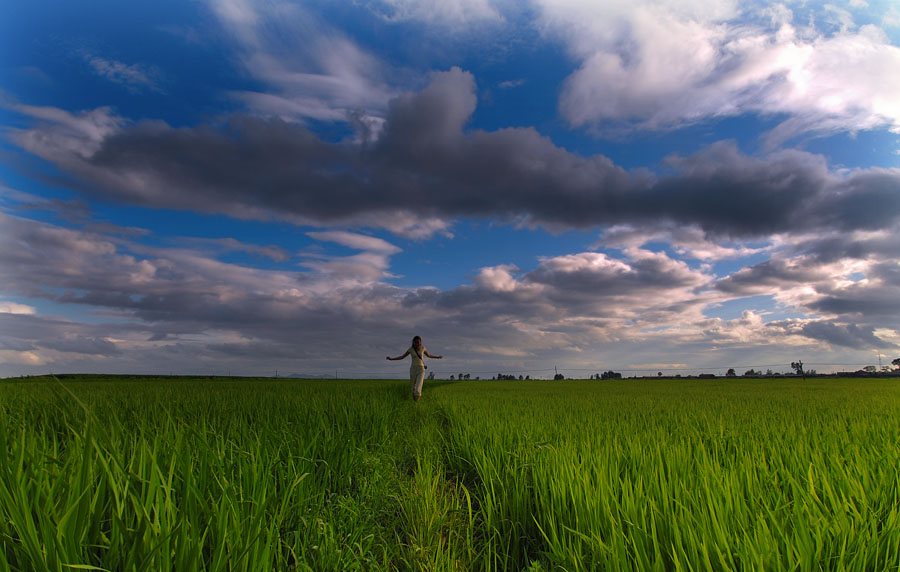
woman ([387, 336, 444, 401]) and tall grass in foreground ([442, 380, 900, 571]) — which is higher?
woman ([387, 336, 444, 401])

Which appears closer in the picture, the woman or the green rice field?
the green rice field

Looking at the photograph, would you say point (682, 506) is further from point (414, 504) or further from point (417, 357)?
point (417, 357)

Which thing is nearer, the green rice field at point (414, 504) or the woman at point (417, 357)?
the green rice field at point (414, 504)

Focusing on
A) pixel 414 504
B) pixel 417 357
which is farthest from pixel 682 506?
pixel 417 357

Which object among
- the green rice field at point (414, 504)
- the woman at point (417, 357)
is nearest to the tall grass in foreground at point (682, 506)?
the green rice field at point (414, 504)

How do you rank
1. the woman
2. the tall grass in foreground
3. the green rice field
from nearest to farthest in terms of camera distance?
the green rice field
the tall grass in foreground
the woman

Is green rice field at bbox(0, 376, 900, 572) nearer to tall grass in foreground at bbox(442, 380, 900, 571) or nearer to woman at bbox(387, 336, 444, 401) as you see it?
tall grass in foreground at bbox(442, 380, 900, 571)

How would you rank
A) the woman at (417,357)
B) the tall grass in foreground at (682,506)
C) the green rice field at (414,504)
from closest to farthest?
1. the green rice field at (414,504)
2. the tall grass in foreground at (682,506)
3. the woman at (417,357)

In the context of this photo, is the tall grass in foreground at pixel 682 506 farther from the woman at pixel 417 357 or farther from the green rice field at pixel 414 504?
the woman at pixel 417 357

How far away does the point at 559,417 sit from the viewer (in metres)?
8.33

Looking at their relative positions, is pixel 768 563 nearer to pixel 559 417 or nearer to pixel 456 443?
pixel 456 443

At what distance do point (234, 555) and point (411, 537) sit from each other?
169 centimetres

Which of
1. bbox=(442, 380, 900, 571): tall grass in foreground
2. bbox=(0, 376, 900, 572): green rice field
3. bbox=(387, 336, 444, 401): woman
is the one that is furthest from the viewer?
bbox=(387, 336, 444, 401): woman

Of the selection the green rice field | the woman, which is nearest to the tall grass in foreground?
the green rice field
